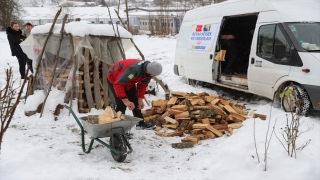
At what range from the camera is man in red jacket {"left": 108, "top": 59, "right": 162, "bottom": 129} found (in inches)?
173

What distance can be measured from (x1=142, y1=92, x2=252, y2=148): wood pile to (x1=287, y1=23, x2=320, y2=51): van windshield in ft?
5.81

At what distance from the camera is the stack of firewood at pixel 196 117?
5.23 meters

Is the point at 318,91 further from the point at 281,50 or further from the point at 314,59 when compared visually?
the point at 281,50

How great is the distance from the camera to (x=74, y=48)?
19.7 feet

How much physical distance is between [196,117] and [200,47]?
308 centimetres

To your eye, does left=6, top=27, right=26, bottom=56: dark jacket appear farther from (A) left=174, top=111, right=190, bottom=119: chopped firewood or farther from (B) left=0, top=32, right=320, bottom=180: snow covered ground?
(A) left=174, top=111, right=190, bottom=119: chopped firewood

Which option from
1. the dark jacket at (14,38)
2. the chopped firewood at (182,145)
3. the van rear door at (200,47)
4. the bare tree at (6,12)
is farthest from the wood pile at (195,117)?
the bare tree at (6,12)

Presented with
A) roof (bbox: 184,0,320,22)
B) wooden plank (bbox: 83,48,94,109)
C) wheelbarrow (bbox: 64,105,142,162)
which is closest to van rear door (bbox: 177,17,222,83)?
roof (bbox: 184,0,320,22)

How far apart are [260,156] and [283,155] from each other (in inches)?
11.1

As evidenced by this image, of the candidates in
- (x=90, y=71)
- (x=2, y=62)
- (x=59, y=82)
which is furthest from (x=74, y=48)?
(x=2, y=62)

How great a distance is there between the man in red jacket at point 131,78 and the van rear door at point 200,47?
3195 millimetres

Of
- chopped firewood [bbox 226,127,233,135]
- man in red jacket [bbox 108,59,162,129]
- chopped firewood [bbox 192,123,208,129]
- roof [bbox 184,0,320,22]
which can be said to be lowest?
chopped firewood [bbox 226,127,233,135]

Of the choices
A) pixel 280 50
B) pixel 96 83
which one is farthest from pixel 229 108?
pixel 96 83

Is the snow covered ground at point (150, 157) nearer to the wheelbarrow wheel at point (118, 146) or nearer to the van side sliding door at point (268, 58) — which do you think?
the wheelbarrow wheel at point (118, 146)
